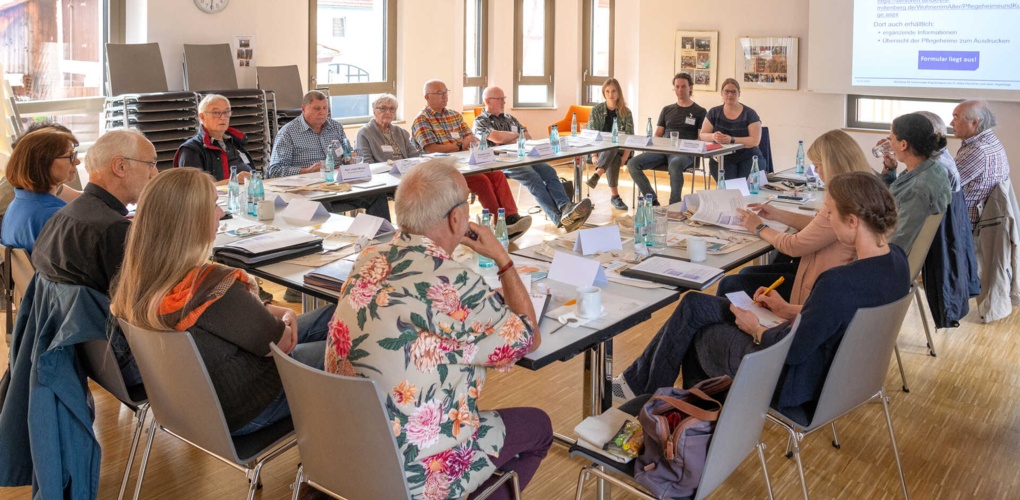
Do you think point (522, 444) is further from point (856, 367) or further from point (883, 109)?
point (883, 109)

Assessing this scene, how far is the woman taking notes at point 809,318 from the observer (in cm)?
273

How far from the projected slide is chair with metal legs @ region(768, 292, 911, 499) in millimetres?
5734

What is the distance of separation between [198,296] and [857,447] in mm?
2566

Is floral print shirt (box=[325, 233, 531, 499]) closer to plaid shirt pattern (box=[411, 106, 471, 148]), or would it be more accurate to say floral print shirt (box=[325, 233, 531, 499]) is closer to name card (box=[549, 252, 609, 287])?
name card (box=[549, 252, 609, 287])

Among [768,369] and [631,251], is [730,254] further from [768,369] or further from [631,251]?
[768,369]

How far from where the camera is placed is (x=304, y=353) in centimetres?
286

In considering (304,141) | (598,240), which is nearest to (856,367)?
(598,240)

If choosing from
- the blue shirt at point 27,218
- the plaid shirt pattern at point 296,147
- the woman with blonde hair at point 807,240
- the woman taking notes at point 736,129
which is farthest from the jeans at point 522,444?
the woman taking notes at point 736,129

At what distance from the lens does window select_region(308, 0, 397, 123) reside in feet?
30.1

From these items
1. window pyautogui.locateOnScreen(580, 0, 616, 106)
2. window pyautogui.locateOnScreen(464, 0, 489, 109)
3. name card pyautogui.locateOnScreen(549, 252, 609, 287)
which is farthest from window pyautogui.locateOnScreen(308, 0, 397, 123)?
name card pyautogui.locateOnScreen(549, 252, 609, 287)

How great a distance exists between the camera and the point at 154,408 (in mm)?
2600

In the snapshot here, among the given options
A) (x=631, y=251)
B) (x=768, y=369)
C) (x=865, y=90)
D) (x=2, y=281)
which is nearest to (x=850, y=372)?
(x=768, y=369)

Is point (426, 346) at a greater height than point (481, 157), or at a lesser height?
lesser

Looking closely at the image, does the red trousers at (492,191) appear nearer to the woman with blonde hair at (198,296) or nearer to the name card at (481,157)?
the name card at (481,157)
